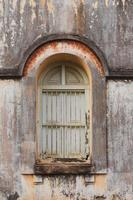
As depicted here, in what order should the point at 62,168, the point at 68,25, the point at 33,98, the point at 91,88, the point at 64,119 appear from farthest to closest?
1. the point at 64,119
2. the point at 68,25
3. the point at 91,88
4. the point at 33,98
5. the point at 62,168

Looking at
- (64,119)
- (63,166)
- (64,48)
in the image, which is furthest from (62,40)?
(63,166)

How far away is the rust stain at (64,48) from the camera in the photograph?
1389 centimetres

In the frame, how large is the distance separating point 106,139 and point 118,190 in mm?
1022

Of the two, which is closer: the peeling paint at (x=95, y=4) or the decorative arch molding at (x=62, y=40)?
the decorative arch molding at (x=62, y=40)

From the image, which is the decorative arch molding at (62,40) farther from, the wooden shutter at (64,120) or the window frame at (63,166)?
the window frame at (63,166)

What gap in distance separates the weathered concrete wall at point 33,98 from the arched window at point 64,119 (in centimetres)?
50

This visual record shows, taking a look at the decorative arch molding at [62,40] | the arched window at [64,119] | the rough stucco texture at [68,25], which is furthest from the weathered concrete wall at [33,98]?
the arched window at [64,119]

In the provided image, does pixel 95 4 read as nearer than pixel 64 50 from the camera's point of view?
No

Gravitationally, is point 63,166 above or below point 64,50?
below

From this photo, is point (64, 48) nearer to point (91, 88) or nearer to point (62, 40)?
point (62, 40)

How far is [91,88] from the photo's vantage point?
13.9 meters

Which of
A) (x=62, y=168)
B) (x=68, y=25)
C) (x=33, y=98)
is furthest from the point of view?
(x=68, y=25)

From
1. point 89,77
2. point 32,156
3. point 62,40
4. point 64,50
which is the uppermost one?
point 62,40

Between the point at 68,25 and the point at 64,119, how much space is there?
1.90 m
